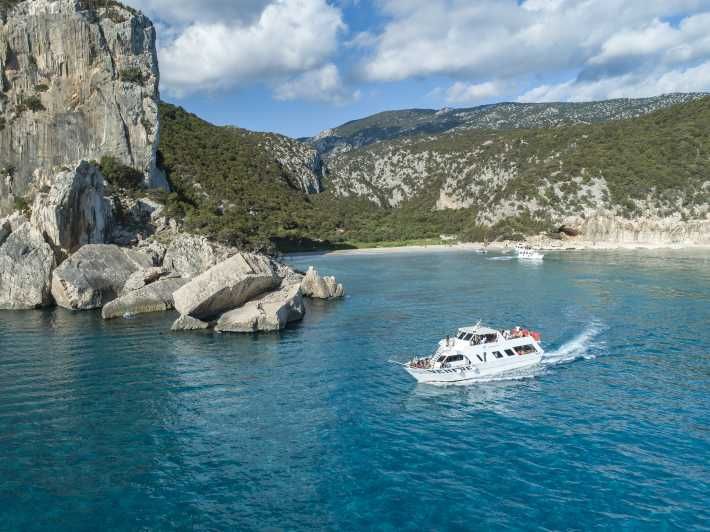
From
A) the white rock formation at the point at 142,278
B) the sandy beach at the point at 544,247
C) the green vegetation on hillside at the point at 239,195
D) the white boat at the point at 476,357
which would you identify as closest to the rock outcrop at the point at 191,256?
the white rock formation at the point at 142,278

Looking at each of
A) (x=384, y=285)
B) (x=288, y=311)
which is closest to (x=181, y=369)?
(x=288, y=311)

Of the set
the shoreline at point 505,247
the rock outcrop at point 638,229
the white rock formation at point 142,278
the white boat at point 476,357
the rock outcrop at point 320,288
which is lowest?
the white boat at point 476,357

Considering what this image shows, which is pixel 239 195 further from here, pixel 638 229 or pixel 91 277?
pixel 638 229

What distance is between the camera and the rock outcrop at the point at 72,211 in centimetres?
7256

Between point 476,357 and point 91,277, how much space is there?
50236 millimetres

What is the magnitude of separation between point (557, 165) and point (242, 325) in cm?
16156

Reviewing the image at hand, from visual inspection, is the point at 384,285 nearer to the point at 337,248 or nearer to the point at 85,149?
the point at 85,149

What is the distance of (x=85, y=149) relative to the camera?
102500mm

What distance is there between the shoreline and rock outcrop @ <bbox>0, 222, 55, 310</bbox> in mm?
74048

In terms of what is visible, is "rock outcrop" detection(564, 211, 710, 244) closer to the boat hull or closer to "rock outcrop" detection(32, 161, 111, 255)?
"rock outcrop" detection(32, 161, 111, 255)

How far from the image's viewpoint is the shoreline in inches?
5851

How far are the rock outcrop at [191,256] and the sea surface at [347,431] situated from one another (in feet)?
64.7

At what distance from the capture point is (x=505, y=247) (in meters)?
164

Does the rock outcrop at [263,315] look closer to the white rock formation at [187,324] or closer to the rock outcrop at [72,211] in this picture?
the white rock formation at [187,324]
